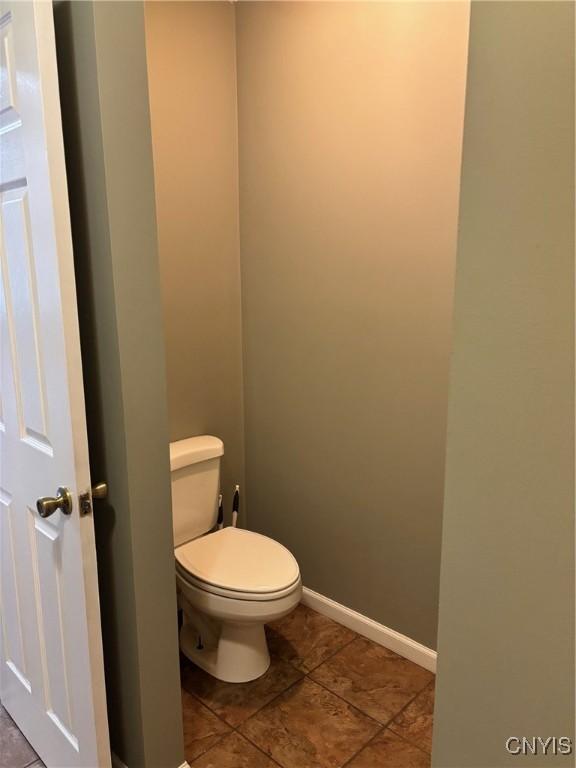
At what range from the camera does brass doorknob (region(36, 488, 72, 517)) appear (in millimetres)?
1286

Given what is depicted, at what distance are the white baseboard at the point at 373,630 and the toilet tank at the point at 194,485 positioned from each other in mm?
572

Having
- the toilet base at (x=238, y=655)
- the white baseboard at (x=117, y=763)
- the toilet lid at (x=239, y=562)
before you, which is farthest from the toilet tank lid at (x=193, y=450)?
the white baseboard at (x=117, y=763)

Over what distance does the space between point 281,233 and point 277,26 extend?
718 millimetres

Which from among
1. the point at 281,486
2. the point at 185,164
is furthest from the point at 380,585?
the point at 185,164

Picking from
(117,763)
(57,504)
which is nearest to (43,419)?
(57,504)

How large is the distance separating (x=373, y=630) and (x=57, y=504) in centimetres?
144

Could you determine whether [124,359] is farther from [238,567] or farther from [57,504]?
[238,567]

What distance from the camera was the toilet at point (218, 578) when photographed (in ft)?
6.11

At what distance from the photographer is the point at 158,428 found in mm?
1418

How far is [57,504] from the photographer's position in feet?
4.25

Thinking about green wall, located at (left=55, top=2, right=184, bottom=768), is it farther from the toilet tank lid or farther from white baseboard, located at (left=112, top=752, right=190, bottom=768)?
the toilet tank lid

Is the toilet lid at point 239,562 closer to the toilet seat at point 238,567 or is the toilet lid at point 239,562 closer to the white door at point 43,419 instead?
the toilet seat at point 238,567

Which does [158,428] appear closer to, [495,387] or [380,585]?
[495,387]

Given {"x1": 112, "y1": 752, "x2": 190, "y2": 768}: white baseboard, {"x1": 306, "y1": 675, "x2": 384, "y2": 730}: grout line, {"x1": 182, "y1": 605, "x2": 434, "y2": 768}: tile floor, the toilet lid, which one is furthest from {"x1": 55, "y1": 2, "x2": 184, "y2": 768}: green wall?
{"x1": 306, "y1": 675, "x2": 384, "y2": 730}: grout line
